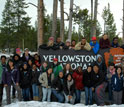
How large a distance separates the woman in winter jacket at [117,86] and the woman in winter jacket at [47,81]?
2072 mm

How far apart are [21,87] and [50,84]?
109 centimetres

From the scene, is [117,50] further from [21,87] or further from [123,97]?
[21,87]

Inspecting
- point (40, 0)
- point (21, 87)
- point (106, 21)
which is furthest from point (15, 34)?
point (21, 87)

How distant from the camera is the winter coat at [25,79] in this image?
5.84 metres

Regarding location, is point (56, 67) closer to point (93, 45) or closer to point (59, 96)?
point (59, 96)

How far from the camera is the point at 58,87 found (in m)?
5.62

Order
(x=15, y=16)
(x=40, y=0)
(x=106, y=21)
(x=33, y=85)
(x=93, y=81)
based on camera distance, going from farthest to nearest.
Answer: (x=106, y=21)
(x=15, y=16)
(x=40, y=0)
(x=33, y=85)
(x=93, y=81)

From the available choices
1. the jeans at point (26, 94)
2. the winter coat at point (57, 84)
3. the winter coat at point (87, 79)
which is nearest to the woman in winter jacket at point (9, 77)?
the jeans at point (26, 94)

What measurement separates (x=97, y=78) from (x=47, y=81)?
170cm

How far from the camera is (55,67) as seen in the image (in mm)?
6008

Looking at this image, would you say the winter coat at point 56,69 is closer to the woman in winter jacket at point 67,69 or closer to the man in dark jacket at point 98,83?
the woman in winter jacket at point 67,69

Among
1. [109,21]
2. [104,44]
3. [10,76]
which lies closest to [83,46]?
[104,44]

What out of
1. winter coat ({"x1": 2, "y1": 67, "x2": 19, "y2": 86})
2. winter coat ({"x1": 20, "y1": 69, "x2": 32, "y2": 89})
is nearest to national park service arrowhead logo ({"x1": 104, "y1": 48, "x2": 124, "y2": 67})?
winter coat ({"x1": 20, "y1": 69, "x2": 32, "y2": 89})

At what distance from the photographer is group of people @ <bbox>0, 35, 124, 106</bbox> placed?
548 cm
